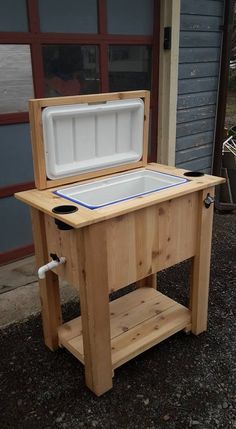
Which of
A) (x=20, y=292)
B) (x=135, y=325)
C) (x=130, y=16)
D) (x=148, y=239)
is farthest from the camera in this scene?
(x=130, y=16)

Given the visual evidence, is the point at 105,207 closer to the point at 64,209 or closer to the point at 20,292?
the point at 64,209

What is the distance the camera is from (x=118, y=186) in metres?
2.26

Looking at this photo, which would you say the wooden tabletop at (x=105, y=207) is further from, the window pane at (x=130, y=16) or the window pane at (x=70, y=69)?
the window pane at (x=130, y=16)

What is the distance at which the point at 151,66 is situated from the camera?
153 inches

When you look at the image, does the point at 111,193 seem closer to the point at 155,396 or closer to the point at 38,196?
the point at 38,196

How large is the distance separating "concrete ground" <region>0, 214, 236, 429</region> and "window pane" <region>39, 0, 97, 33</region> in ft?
7.11

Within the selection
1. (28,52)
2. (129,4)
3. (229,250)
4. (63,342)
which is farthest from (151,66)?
(63,342)

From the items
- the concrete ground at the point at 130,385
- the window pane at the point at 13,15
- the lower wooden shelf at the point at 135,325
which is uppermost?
the window pane at the point at 13,15

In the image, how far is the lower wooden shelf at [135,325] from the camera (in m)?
2.20

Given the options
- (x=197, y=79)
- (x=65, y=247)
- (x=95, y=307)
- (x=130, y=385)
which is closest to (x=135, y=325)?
(x=130, y=385)

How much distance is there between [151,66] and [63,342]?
9.10 ft

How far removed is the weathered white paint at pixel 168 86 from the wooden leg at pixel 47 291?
2.34 meters

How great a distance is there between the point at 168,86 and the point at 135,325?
8.15ft

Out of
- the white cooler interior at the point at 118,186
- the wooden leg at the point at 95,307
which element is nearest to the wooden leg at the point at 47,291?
the white cooler interior at the point at 118,186
